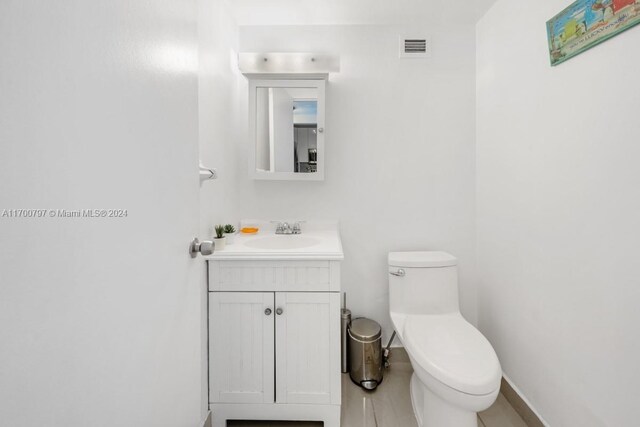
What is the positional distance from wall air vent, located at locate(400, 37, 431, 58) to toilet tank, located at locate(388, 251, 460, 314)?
1.33 m

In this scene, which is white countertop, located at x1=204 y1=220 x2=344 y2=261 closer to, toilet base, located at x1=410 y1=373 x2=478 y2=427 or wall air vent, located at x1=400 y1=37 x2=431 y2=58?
toilet base, located at x1=410 y1=373 x2=478 y2=427

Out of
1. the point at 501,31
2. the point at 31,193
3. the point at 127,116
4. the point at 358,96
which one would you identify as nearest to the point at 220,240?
the point at 127,116

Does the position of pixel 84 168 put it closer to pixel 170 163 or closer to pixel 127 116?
pixel 127 116

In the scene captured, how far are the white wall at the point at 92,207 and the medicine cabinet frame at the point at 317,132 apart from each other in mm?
1069

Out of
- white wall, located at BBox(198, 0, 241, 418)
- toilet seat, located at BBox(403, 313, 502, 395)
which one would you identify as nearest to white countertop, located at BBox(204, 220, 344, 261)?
white wall, located at BBox(198, 0, 241, 418)

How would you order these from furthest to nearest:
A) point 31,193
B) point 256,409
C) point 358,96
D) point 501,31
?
1. point 358,96
2. point 501,31
3. point 256,409
4. point 31,193

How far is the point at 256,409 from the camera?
1.34m

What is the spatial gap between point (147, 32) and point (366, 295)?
68.7 inches

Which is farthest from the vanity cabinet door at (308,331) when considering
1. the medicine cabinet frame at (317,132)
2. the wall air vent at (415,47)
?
the wall air vent at (415,47)

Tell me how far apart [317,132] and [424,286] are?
1.14 m

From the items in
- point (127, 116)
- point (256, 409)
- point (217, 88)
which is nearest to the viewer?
point (127, 116)

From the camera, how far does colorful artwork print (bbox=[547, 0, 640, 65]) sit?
3.04 ft

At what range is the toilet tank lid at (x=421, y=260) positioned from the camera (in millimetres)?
1623

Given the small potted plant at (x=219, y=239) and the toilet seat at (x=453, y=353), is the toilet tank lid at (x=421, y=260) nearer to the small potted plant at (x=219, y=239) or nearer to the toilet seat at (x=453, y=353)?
the toilet seat at (x=453, y=353)
